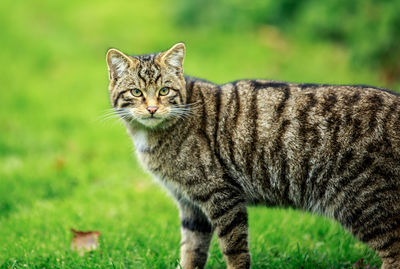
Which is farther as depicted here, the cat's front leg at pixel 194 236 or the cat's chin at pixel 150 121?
the cat's front leg at pixel 194 236

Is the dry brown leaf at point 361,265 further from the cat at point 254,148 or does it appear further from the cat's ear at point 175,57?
the cat's ear at point 175,57

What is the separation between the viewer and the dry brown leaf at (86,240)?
4.21 m

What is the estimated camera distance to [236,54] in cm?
1049

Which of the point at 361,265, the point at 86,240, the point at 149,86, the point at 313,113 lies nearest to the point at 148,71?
the point at 149,86

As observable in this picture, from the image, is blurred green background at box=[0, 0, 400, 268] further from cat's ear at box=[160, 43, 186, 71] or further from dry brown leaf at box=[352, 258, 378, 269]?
cat's ear at box=[160, 43, 186, 71]

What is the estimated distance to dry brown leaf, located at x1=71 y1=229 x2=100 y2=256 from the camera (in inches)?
166

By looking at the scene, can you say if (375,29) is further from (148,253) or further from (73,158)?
(148,253)

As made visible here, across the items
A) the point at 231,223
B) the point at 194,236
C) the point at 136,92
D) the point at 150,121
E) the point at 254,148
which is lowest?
the point at 194,236

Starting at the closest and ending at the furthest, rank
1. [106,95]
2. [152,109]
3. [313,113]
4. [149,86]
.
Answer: [313,113] → [152,109] → [149,86] → [106,95]

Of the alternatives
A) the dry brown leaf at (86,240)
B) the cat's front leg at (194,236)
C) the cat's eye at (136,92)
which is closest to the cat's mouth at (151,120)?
the cat's eye at (136,92)

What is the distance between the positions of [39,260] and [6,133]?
3.78 meters

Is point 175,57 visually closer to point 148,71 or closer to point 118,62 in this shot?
point 148,71

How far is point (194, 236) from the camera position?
403cm

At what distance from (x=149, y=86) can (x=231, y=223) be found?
1154 millimetres
